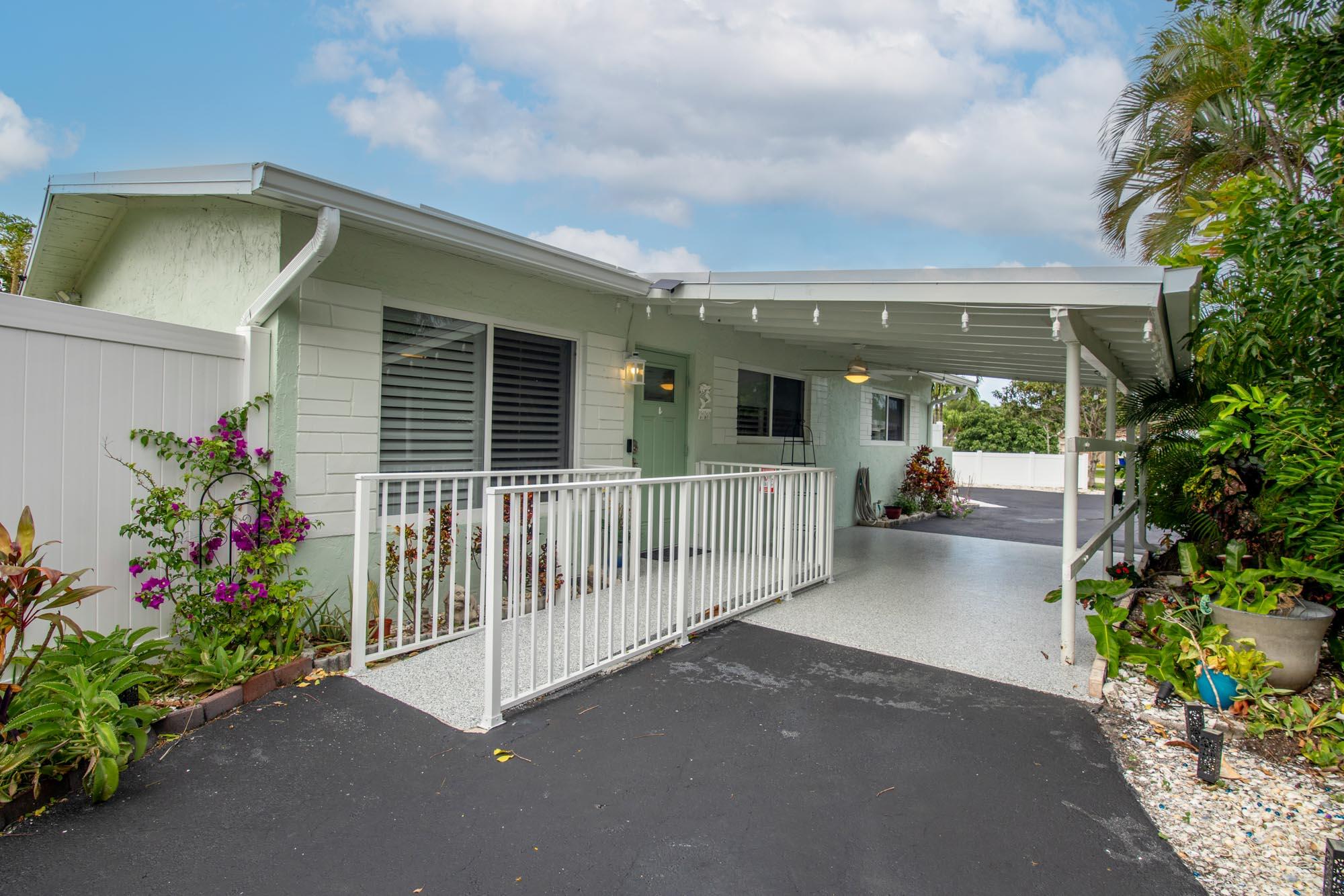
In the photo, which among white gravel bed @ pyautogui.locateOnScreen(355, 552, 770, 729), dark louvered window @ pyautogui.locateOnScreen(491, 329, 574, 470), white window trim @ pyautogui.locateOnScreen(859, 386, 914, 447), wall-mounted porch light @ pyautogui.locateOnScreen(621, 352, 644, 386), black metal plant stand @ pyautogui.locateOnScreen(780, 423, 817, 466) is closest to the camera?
white gravel bed @ pyautogui.locateOnScreen(355, 552, 770, 729)

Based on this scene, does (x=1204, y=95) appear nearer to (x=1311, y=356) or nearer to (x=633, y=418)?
(x=1311, y=356)

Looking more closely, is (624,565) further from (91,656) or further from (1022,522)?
(1022,522)

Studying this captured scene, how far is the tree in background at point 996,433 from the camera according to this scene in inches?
980

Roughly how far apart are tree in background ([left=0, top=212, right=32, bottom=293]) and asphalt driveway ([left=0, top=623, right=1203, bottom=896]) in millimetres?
10416

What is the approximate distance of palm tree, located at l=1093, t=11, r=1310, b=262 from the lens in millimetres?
6176

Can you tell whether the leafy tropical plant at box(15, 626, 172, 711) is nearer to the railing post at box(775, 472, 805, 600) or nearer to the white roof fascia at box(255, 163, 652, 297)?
the white roof fascia at box(255, 163, 652, 297)

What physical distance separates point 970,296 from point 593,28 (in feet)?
23.6

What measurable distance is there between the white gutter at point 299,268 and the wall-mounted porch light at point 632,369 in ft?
8.81

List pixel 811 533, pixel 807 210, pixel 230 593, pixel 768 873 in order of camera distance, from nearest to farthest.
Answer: pixel 768 873
pixel 230 593
pixel 811 533
pixel 807 210

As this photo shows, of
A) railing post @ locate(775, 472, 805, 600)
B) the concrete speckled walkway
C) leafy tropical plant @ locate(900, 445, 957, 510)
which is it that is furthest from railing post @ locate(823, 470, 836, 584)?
leafy tropical plant @ locate(900, 445, 957, 510)

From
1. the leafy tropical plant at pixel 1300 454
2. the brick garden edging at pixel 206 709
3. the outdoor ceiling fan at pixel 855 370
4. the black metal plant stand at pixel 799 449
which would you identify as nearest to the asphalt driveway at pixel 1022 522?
the black metal plant stand at pixel 799 449

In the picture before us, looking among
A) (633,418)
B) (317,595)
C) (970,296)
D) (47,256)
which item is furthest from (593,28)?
(317,595)

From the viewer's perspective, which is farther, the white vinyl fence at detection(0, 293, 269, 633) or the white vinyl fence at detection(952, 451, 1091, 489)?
the white vinyl fence at detection(952, 451, 1091, 489)

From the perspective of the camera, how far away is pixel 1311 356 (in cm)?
336
